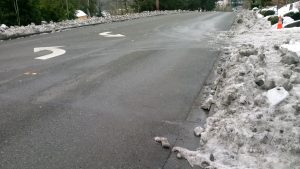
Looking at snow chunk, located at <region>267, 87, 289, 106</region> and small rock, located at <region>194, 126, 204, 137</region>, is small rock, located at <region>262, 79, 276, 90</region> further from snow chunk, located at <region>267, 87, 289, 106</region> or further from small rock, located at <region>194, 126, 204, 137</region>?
small rock, located at <region>194, 126, 204, 137</region>

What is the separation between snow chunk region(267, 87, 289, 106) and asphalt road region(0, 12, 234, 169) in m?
1.19

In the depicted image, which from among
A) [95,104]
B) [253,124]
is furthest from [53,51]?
[253,124]

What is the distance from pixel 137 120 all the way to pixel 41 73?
3629 millimetres

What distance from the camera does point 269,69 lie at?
271 inches

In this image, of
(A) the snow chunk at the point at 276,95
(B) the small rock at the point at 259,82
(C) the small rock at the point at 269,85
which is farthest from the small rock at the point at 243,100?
(B) the small rock at the point at 259,82

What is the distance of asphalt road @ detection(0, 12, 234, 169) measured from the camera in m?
4.16

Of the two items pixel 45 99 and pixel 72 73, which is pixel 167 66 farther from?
pixel 45 99

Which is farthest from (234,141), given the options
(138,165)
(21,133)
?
(21,133)

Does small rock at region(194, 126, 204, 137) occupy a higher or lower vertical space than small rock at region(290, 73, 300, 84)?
lower

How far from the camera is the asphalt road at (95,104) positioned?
164 inches

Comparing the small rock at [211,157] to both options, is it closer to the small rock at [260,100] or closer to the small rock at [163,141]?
the small rock at [163,141]

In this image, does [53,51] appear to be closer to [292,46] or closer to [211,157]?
[292,46]

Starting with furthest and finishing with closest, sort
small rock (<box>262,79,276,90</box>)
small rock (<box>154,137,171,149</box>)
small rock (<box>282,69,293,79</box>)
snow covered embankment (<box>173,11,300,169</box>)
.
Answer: small rock (<box>282,69,293,79</box>) → small rock (<box>262,79,276,90</box>) → small rock (<box>154,137,171,149</box>) → snow covered embankment (<box>173,11,300,169</box>)

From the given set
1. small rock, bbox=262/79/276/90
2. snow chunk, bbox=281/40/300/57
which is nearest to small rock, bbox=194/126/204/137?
small rock, bbox=262/79/276/90
